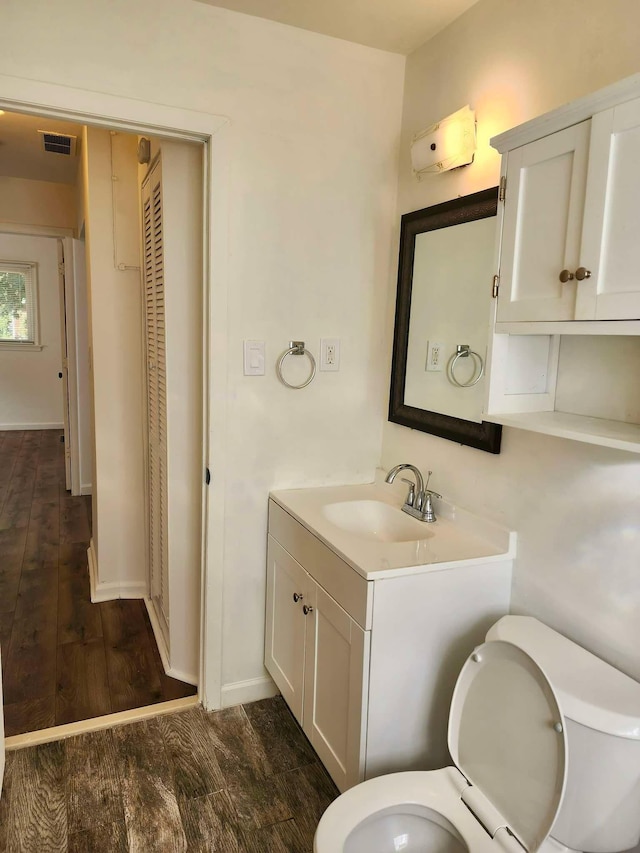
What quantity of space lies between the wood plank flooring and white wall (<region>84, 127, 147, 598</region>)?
114cm

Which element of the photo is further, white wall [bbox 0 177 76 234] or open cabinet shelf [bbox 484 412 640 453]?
white wall [bbox 0 177 76 234]

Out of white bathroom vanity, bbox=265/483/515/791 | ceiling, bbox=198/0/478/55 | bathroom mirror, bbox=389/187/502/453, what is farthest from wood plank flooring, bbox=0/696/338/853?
ceiling, bbox=198/0/478/55

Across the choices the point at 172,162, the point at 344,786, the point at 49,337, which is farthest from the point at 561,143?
the point at 49,337

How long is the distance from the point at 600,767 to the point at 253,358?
1520 mm

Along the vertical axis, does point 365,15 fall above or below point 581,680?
above

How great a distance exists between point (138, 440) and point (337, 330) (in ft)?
4.68

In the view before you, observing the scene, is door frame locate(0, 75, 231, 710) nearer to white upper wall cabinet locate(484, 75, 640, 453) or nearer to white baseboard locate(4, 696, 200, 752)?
white baseboard locate(4, 696, 200, 752)

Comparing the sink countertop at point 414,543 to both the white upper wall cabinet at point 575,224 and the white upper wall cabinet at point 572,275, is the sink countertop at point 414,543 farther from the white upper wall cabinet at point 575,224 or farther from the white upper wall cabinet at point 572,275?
the white upper wall cabinet at point 575,224

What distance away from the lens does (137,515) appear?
3.18 metres

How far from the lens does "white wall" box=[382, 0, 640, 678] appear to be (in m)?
1.38

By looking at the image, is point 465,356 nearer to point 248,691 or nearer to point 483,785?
point 483,785

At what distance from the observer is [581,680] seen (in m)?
1.26

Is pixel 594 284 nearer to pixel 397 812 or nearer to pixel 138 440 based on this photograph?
pixel 397 812

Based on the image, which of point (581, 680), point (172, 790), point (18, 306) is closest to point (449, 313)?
point (581, 680)
